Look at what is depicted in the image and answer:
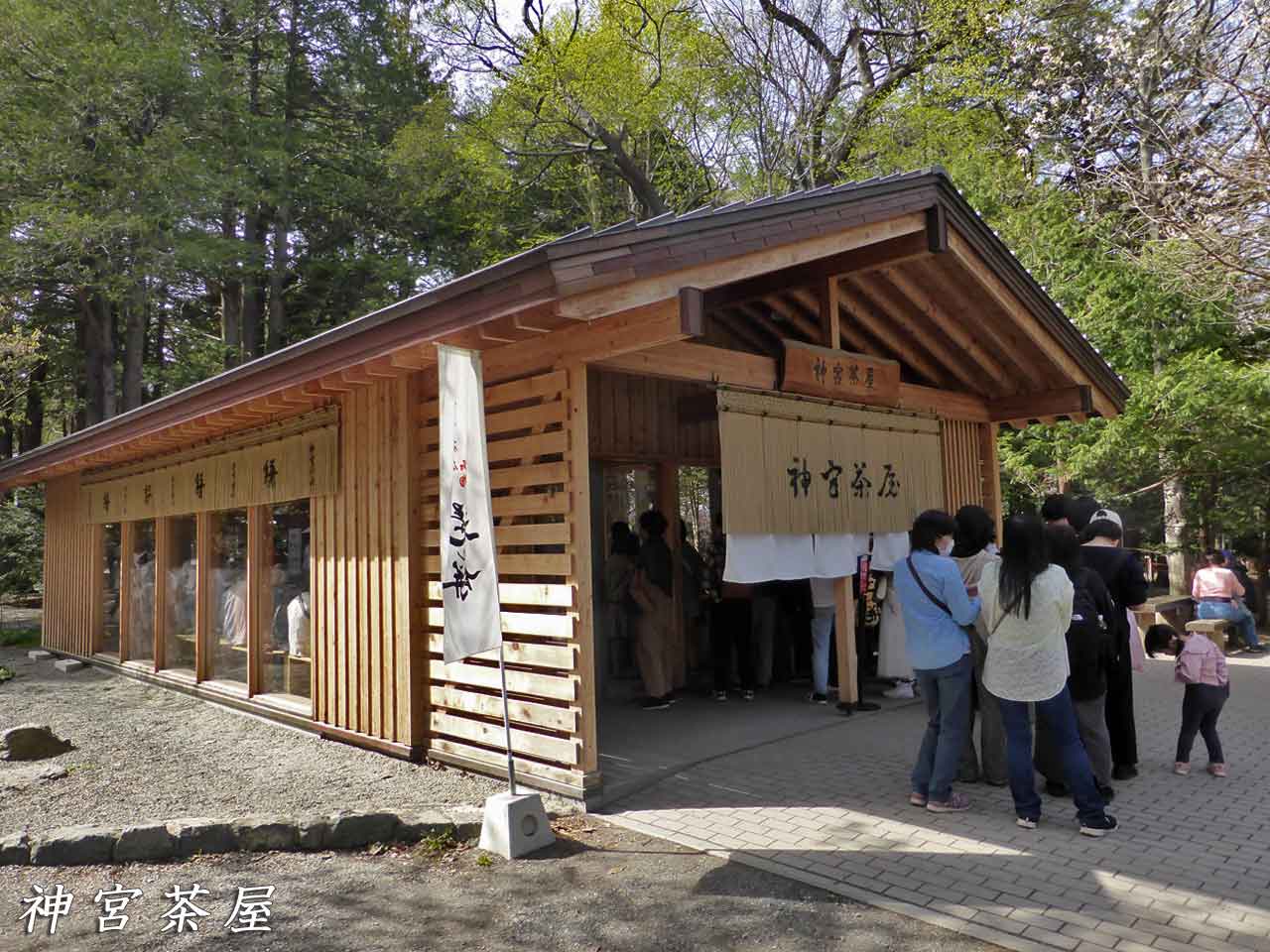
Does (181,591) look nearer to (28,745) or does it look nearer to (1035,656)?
(28,745)

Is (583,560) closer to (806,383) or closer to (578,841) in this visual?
(578,841)

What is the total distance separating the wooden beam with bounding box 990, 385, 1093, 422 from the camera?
30.4 ft

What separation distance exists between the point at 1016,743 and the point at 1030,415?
5.85 meters

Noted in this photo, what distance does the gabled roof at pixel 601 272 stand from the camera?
4570 millimetres

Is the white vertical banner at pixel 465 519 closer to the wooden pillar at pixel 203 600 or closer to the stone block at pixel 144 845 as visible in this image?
the stone block at pixel 144 845

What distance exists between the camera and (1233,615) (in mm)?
12109

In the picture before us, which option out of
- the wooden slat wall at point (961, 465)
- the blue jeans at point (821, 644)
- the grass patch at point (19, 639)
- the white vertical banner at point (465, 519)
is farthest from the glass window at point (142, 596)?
the wooden slat wall at point (961, 465)

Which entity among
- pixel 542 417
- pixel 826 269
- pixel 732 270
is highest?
→ pixel 826 269

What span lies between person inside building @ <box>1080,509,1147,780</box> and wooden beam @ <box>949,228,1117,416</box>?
106 inches

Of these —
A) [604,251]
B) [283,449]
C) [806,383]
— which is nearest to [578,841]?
[604,251]

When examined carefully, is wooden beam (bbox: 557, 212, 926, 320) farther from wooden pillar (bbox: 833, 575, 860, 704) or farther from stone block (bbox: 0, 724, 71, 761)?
stone block (bbox: 0, 724, 71, 761)

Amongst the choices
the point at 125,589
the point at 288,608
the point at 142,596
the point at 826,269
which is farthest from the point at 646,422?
the point at 125,589

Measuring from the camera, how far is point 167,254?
732 inches

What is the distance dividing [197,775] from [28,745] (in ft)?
5.95
